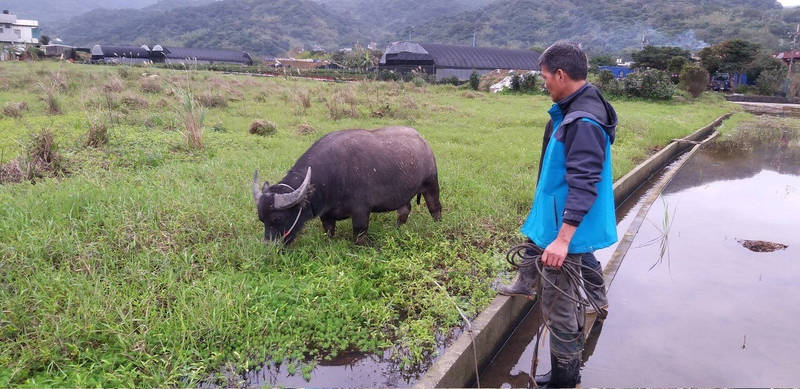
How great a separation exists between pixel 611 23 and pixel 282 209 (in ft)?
474

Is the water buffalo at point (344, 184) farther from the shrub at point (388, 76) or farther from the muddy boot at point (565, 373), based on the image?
the shrub at point (388, 76)

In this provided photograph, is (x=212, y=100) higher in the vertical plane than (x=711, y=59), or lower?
lower

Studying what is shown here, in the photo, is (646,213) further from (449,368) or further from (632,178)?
(449,368)

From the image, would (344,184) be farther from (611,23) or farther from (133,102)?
(611,23)

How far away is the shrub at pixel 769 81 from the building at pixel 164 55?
50.6 metres

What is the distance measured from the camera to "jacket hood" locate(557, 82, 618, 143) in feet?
8.41

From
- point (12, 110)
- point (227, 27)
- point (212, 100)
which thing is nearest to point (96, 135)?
point (12, 110)

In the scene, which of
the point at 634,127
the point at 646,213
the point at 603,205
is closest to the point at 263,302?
the point at 603,205

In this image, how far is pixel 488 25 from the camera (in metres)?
134

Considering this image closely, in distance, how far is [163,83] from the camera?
54.9 ft

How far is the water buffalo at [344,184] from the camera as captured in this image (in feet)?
14.4

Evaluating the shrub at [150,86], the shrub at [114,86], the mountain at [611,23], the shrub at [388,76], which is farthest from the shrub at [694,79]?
the mountain at [611,23]

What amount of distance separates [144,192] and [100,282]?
6.64 ft

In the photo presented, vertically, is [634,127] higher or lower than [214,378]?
higher
